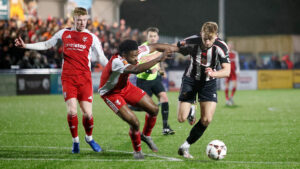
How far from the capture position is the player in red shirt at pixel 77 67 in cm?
728

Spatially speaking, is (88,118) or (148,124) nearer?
(88,118)

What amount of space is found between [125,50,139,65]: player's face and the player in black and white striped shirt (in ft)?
2.43

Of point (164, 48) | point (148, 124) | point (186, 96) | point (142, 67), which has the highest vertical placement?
point (164, 48)

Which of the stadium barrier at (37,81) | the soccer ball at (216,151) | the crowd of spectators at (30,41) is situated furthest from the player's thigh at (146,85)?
the stadium barrier at (37,81)

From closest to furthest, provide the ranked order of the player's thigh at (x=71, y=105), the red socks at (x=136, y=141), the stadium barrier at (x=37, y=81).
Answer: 1. the red socks at (x=136, y=141)
2. the player's thigh at (x=71, y=105)
3. the stadium barrier at (x=37, y=81)

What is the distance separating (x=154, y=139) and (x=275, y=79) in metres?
22.7

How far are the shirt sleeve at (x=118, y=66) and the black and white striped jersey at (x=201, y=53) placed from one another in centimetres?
101

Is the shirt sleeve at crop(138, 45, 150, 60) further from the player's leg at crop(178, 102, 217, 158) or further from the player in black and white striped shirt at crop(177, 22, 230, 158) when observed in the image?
the player's leg at crop(178, 102, 217, 158)

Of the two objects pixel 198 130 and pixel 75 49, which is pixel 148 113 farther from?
pixel 75 49

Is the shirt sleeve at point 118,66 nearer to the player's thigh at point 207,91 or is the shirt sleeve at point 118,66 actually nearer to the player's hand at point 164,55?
the player's hand at point 164,55

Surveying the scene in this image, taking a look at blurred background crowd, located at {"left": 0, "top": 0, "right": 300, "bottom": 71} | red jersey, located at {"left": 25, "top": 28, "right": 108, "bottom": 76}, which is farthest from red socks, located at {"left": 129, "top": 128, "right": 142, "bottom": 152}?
blurred background crowd, located at {"left": 0, "top": 0, "right": 300, "bottom": 71}

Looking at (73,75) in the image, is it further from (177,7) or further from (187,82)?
(177,7)

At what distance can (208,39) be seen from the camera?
686 centimetres

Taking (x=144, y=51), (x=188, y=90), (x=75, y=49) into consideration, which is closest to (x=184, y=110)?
(x=188, y=90)
